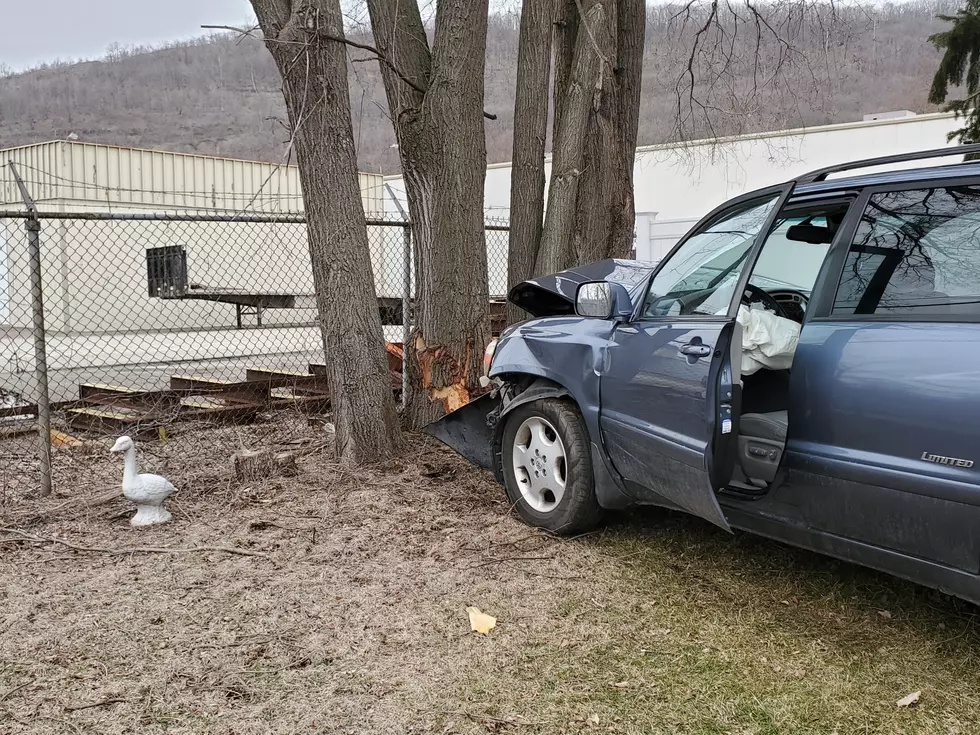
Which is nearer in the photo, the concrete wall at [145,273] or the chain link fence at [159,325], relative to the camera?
the chain link fence at [159,325]

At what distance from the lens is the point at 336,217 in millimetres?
5754

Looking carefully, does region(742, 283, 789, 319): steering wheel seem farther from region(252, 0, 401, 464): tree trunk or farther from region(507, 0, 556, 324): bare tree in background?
region(507, 0, 556, 324): bare tree in background

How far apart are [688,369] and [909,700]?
1.48 metres

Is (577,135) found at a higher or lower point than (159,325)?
higher

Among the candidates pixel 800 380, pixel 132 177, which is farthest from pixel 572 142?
pixel 132 177

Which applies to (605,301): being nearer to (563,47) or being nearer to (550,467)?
(550,467)

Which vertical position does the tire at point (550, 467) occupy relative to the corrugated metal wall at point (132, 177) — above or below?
below

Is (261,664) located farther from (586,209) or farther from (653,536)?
(586,209)

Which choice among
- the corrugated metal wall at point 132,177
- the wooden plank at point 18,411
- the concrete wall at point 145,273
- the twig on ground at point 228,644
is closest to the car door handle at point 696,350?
the twig on ground at point 228,644

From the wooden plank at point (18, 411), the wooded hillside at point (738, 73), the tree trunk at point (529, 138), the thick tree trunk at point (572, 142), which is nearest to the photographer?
the thick tree trunk at point (572, 142)

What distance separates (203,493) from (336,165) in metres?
2.34

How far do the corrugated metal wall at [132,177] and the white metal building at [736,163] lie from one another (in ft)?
15.4

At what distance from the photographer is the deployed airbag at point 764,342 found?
376cm

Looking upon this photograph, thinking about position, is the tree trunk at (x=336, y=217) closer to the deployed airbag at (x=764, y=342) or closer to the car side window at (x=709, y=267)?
the car side window at (x=709, y=267)
